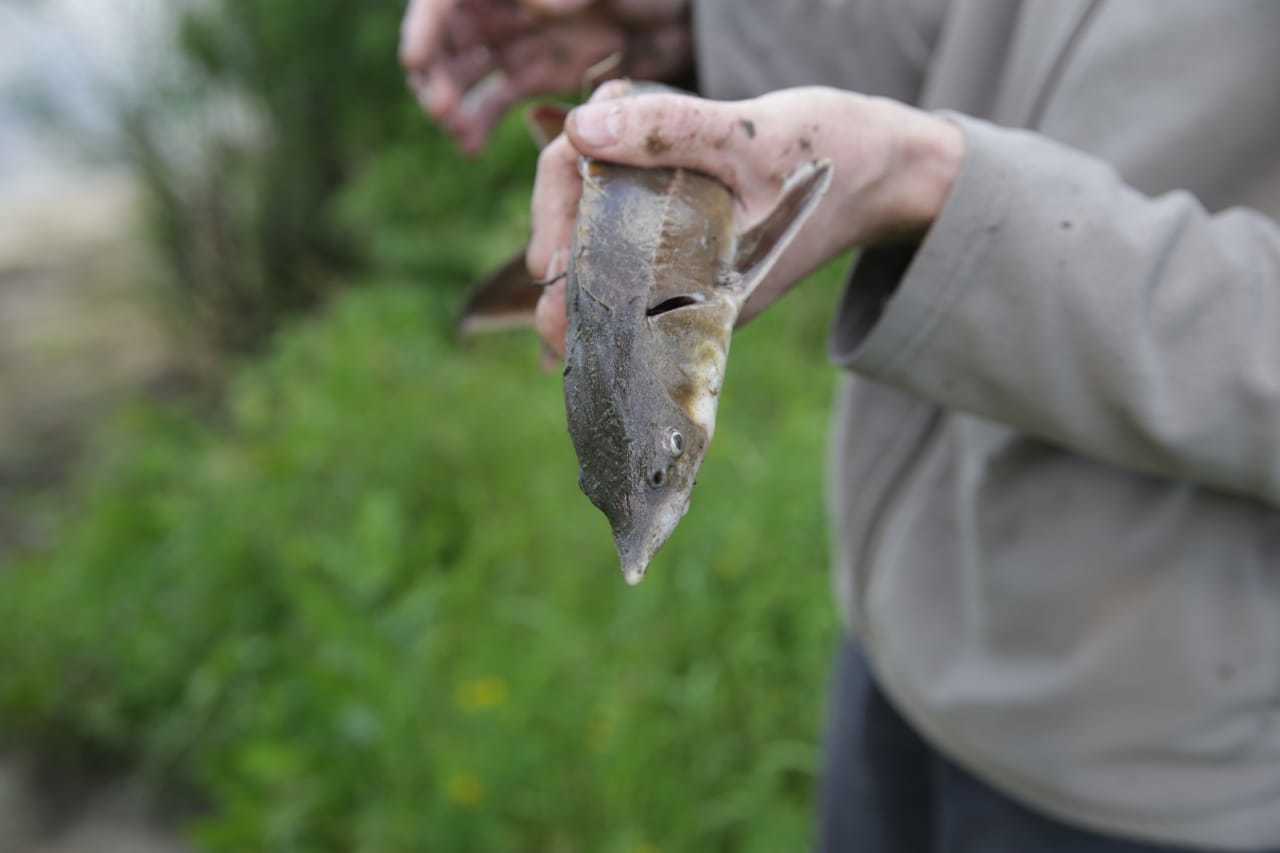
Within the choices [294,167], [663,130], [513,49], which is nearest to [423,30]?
[513,49]

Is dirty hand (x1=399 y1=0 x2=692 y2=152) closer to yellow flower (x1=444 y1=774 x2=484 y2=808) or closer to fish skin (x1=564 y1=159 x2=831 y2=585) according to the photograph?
fish skin (x1=564 y1=159 x2=831 y2=585)

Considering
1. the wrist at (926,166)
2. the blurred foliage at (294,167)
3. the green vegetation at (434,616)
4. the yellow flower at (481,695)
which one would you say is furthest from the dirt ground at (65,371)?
the wrist at (926,166)

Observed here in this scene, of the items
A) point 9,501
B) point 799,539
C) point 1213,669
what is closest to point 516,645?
point 799,539

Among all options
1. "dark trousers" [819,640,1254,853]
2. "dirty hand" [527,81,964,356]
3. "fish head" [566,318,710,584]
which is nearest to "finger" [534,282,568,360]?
"dirty hand" [527,81,964,356]

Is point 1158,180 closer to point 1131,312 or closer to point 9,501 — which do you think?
point 1131,312

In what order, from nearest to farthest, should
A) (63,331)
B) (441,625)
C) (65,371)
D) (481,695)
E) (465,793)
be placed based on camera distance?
(465,793) → (481,695) → (441,625) → (65,371) → (63,331)

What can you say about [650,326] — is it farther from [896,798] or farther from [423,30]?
[896,798]
